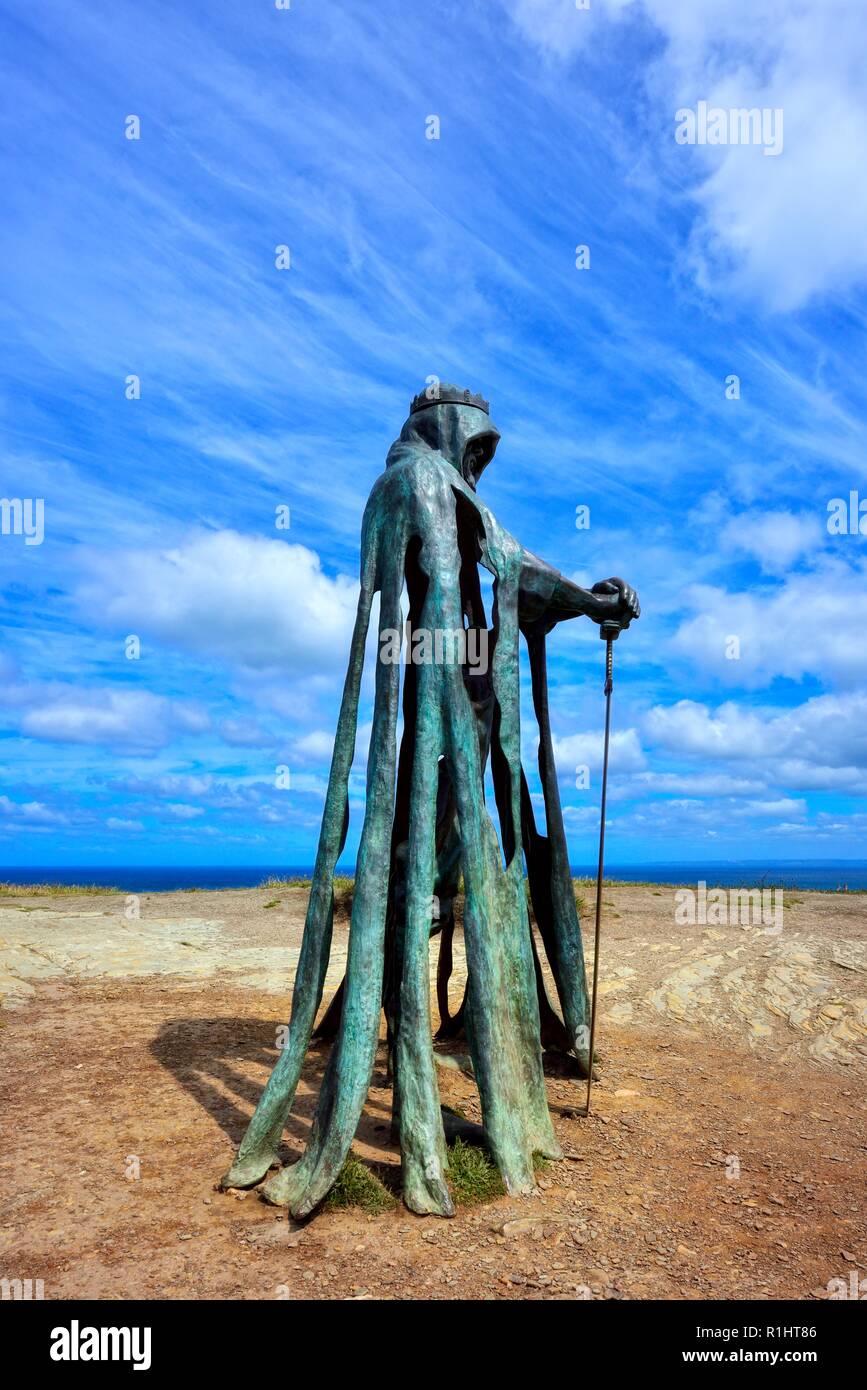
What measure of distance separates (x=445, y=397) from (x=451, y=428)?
0.91 ft

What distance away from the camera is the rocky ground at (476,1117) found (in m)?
4.16

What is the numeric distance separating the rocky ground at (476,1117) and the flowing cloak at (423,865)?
12.9 inches

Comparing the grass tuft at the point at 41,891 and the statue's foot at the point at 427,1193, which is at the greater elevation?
the statue's foot at the point at 427,1193

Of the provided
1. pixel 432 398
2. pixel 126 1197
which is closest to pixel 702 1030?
pixel 126 1197

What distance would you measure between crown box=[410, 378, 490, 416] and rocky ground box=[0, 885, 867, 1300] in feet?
17.3

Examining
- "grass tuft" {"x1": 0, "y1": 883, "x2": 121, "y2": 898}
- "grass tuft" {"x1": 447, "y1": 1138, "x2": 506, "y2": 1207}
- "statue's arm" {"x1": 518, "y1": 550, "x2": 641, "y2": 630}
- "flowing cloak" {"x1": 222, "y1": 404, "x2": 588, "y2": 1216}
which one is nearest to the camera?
"grass tuft" {"x1": 447, "y1": 1138, "x2": 506, "y2": 1207}

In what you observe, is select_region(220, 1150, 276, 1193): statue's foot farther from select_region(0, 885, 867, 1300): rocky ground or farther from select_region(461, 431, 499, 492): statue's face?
select_region(461, 431, 499, 492): statue's face

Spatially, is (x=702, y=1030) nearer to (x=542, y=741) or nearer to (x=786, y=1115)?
(x=786, y=1115)

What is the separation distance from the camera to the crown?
6.41 metres

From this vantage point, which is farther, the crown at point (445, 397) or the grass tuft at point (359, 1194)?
the crown at point (445, 397)

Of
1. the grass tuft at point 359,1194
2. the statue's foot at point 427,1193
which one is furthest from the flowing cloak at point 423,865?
the grass tuft at point 359,1194

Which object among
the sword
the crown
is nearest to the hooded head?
the crown

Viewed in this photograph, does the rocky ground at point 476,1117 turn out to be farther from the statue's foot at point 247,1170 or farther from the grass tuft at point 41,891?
the grass tuft at point 41,891
